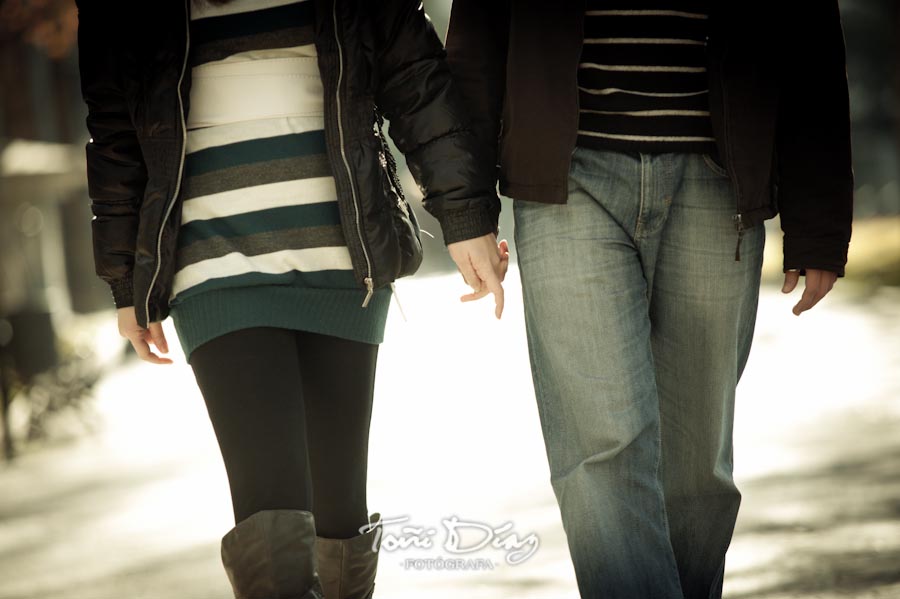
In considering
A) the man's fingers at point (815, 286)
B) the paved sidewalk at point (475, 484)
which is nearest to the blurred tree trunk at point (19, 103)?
the paved sidewalk at point (475, 484)

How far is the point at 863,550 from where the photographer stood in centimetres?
458

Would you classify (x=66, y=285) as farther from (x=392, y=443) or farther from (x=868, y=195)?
(x=868, y=195)

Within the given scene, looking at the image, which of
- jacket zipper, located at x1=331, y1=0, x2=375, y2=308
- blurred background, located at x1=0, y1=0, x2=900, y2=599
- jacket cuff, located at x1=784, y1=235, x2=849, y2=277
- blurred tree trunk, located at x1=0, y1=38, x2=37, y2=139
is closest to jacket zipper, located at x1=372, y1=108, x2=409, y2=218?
jacket zipper, located at x1=331, y1=0, x2=375, y2=308

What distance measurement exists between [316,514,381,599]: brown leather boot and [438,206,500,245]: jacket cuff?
0.77m

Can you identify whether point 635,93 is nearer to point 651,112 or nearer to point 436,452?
point 651,112

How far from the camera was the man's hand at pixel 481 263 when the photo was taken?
3.16 meters

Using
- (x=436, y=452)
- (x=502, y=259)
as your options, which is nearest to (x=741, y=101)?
(x=502, y=259)

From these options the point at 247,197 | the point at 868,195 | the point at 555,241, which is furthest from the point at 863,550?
the point at 868,195

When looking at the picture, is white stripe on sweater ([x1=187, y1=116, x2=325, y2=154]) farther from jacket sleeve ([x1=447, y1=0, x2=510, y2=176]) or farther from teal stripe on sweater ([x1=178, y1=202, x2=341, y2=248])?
jacket sleeve ([x1=447, y1=0, x2=510, y2=176])

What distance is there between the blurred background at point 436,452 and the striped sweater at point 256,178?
83 centimetres

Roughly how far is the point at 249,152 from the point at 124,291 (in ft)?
1.55

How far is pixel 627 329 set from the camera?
305cm

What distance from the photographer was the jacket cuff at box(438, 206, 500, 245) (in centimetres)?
313

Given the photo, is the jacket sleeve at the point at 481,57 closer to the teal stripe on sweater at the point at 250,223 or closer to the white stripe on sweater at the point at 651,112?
the white stripe on sweater at the point at 651,112
